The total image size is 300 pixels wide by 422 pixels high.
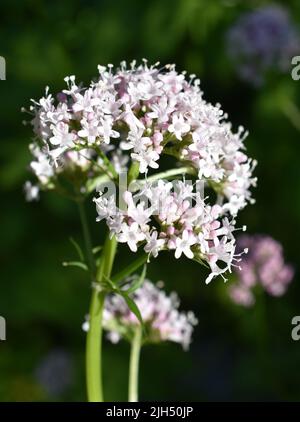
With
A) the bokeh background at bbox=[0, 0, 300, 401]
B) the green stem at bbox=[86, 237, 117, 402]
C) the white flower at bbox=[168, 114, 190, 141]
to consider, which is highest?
the bokeh background at bbox=[0, 0, 300, 401]

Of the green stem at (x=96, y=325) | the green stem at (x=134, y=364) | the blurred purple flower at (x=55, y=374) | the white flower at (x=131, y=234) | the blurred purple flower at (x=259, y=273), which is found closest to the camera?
the white flower at (x=131, y=234)

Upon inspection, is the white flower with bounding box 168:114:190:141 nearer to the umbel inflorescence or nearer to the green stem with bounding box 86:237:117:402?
the umbel inflorescence

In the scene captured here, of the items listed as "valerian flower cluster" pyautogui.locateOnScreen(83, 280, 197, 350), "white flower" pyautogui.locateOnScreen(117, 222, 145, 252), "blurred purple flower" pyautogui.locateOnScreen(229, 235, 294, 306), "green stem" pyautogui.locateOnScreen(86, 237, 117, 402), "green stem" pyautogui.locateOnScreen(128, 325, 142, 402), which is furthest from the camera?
"blurred purple flower" pyautogui.locateOnScreen(229, 235, 294, 306)

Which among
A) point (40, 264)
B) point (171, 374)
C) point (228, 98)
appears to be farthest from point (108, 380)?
point (228, 98)

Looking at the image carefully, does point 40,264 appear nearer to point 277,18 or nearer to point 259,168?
point 259,168

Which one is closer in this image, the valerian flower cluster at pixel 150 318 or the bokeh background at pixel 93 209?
the valerian flower cluster at pixel 150 318

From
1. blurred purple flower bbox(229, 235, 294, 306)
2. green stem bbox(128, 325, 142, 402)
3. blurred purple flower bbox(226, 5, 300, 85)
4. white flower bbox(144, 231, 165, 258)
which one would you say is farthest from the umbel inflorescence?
blurred purple flower bbox(226, 5, 300, 85)

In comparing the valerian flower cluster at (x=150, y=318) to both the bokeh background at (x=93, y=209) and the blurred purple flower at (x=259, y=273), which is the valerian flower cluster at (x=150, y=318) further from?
the bokeh background at (x=93, y=209)

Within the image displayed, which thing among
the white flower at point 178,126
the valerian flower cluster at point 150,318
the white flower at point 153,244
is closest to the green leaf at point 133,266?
the white flower at point 153,244
